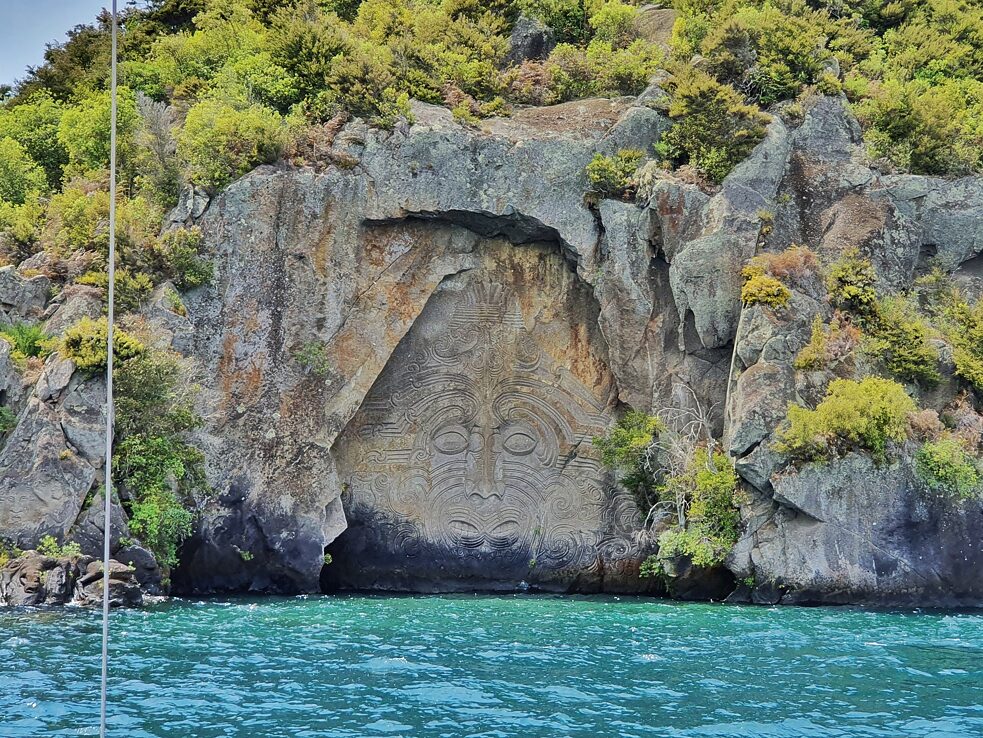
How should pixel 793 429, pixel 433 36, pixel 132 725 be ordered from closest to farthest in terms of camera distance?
pixel 132 725 → pixel 793 429 → pixel 433 36

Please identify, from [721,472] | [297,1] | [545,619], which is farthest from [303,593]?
[297,1]

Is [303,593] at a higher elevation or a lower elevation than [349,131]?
lower

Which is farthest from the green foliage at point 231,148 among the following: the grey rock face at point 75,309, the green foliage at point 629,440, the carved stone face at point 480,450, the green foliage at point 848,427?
the green foliage at point 848,427

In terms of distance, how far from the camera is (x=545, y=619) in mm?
21594

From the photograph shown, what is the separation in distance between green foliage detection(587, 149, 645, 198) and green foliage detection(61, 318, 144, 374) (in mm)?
11854

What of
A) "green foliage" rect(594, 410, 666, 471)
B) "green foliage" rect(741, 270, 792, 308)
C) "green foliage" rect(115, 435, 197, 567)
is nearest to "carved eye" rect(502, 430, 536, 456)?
"green foliage" rect(594, 410, 666, 471)

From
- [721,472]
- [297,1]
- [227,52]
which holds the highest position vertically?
[297,1]

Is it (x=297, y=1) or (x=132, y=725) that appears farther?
(x=297, y=1)

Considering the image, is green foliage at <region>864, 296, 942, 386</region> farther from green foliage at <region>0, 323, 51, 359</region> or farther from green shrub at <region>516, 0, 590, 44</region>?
green foliage at <region>0, 323, 51, 359</region>

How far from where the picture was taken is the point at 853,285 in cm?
2614

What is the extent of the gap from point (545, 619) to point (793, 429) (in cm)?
692

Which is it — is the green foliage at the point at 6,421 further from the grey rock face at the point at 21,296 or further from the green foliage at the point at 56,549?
the grey rock face at the point at 21,296

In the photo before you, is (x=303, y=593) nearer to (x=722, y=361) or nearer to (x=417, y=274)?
(x=417, y=274)

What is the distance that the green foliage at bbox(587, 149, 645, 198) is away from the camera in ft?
91.1
